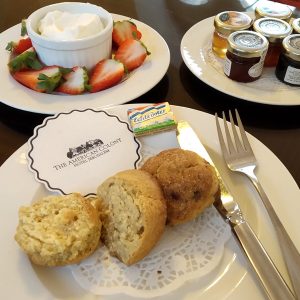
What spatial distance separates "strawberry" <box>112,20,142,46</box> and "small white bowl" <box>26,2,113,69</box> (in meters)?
0.06

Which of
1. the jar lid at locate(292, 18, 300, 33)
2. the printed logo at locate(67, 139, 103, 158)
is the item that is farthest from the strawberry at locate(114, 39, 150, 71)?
the jar lid at locate(292, 18, 300, 33)

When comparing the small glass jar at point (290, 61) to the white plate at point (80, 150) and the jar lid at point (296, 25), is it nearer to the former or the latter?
the jar lid at point (296, 25)

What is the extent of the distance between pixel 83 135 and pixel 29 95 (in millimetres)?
247

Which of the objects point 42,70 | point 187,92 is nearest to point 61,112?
point 42,70

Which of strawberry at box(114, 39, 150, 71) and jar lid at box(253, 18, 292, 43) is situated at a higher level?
strawberry at box(114, 39, 150, 71)

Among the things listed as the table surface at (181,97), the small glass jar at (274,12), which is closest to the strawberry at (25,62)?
the table surface at (181,97)

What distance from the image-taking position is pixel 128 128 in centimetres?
98

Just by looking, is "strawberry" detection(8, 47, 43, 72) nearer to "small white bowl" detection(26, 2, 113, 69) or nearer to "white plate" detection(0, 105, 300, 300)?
"small white bowl" detection(26, 2, 113, 69)

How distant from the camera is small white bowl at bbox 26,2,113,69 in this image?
1140mm

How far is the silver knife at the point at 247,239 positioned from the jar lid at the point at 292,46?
43 centimetres

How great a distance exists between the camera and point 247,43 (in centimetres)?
116

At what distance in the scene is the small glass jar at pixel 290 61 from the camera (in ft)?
3.71

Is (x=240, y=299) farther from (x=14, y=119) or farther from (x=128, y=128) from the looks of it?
(x=14, y=119)

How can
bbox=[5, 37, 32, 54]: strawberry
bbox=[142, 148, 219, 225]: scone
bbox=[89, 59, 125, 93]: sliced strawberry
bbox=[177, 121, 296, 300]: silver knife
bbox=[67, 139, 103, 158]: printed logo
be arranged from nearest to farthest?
bbox=[177, 121, 296, 300]: silver knife
bbox=[142, 148, 219, 225]: scone
bbox=[67, 139, 103, 158]: printed logo
bbox=[89, 59, 125, 93]: sliced strawberry
bbox=[5, 37, 32, 54]: strawberry
